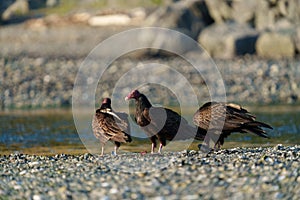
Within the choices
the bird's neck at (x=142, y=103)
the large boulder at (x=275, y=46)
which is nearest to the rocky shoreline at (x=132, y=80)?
the large boulder at (x=275, y=46)

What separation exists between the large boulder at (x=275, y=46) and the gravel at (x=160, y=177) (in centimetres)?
2627

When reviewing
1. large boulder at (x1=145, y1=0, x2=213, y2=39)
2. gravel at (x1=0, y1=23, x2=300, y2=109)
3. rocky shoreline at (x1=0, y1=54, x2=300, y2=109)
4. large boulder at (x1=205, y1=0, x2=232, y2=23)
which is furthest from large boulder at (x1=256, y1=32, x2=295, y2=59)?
large boulder at (x1=205, y1=0, x2=232, y2=23)

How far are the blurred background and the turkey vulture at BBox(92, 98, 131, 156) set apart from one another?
3163mm

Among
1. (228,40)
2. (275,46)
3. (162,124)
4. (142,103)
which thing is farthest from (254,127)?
(228,40)

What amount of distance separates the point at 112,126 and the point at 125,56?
84.8ft

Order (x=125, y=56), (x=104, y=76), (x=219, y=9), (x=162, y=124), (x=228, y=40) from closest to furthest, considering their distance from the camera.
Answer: (x=162, y=124) → (x=104, y=76) → (x=125, y=56) → (x=228, y=40) → (x=219, y=9)

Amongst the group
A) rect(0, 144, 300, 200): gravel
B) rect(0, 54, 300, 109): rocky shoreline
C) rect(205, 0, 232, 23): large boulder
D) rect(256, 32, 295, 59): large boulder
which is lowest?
rect(0, 144, 300, 200): gravel

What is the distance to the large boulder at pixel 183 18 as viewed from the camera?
44562 mm

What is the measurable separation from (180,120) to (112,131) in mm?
1353

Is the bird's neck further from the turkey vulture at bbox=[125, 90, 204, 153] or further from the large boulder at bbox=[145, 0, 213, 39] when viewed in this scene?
the large boulder at bbox=[145, 0, 213, 39]

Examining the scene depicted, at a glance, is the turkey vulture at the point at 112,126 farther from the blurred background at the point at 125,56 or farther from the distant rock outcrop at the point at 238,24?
the distant rock outcrop at the point at 238,24

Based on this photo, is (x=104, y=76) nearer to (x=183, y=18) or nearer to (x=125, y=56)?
(x=125, y=56)

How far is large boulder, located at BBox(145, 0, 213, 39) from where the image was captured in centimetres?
4456

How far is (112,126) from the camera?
612 inches
